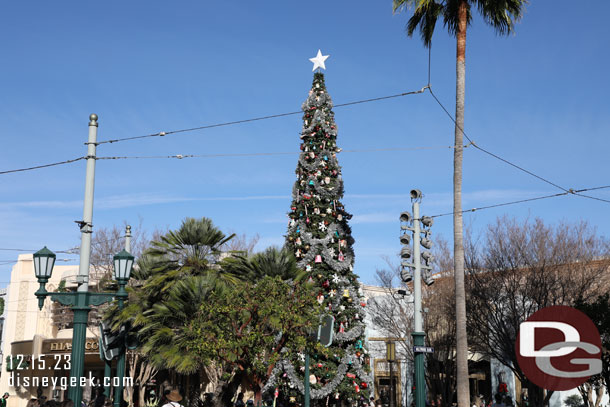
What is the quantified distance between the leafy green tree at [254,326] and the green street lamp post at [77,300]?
3896mm

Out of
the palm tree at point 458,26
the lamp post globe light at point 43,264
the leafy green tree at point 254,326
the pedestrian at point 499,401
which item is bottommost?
the pedestrian at point 499,401

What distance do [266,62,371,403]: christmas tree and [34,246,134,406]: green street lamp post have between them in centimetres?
1128

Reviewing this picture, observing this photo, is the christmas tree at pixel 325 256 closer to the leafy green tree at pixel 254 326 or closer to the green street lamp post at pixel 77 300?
the leafy green tree at pixel 254 326

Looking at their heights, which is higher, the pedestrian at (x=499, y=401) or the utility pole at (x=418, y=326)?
the utility pole at (x=418, y=326)

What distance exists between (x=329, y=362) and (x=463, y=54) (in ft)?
39.9

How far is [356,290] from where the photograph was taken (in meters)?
25.3

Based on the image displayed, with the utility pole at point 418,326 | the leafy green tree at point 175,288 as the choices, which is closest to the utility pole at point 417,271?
the utility pole at point 418,326

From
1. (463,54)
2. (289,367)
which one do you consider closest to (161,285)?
(289,367)

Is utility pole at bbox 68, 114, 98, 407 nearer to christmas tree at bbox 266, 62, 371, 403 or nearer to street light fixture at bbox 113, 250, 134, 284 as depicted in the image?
street light fixture at bbox 113, 250, 134, 284

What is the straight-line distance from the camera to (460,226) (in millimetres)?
18609

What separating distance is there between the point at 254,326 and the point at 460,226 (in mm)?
6700

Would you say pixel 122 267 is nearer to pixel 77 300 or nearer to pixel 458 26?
pixel 77 300

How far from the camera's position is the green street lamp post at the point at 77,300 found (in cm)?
1109

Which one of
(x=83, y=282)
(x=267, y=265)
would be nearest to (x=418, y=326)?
(x=267, y=265)
